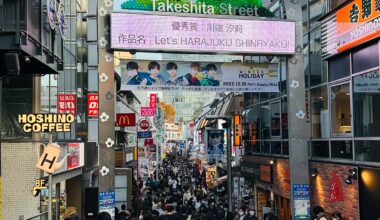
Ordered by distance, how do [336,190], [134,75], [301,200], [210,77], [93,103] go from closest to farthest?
[336,190], [301,200], [134,75], [210,77], [93,103]

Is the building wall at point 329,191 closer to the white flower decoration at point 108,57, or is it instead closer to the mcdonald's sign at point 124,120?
the white flower decoration at point 108,57

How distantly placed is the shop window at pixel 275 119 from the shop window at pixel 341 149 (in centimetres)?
574

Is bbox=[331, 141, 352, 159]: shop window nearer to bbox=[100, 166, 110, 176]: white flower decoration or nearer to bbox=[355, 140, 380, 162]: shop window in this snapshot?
bbox=[355, 140, 380, 162]: shop window

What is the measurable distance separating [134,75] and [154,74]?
674mm

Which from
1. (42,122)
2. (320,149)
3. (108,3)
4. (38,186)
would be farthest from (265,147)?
(42,122)

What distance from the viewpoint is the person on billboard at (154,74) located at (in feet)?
53.7

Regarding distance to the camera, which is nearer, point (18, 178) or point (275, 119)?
point (18, 178)

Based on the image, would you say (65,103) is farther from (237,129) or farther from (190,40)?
(237,129)

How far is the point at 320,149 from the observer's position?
16984 millimetres

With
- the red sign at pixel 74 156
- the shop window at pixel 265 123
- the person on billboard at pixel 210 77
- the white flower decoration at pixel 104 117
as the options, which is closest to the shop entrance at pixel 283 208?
the shop window at pixel 265 123

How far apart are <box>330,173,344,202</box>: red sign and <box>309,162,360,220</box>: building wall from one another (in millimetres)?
118

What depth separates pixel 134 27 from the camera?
15172 mm

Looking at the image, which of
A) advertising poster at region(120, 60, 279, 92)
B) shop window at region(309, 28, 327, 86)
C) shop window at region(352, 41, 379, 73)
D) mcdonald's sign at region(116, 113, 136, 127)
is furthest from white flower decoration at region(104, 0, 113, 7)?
mcdonald's sign at region(116, 113, 136, 127)

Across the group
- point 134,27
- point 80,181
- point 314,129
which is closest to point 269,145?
point 314,129
